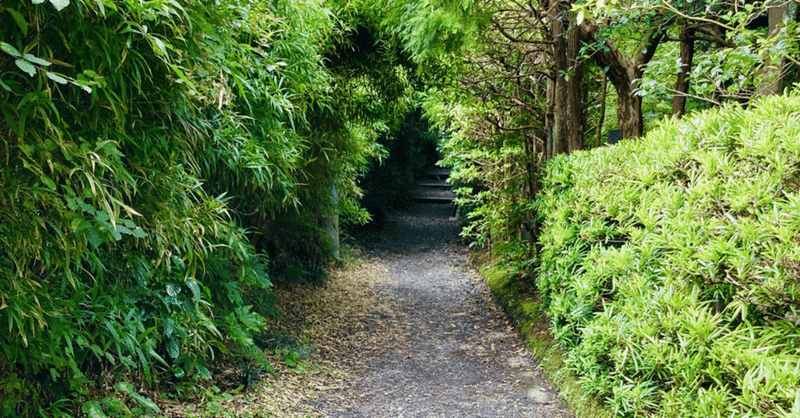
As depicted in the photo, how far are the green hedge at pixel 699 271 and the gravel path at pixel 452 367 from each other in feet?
2.04

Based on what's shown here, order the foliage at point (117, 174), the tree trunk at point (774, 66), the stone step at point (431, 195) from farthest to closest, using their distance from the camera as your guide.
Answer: the stone step at point (431, 195) → the tree trunk at point (774, 66) → the foliage at point (117, 174)

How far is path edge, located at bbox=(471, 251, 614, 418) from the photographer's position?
281cm

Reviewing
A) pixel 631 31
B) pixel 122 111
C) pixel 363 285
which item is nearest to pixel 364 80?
pixel 363 285

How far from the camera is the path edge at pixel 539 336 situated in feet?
9.21

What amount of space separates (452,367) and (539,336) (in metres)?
0.78

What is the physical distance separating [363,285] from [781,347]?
5.81 meters

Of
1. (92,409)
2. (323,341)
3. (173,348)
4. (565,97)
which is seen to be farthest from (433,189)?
(92,409)

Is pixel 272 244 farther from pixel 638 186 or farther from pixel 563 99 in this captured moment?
pixel 638 186

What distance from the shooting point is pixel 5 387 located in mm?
1903

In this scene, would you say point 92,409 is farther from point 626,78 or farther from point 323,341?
point 626,78

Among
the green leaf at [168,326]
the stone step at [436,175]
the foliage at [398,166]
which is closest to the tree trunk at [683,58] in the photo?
the green leaf at [168,326]

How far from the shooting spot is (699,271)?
1928 millimetres

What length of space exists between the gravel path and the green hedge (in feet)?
2.04

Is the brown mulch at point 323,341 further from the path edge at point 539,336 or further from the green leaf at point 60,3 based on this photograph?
the green leaf at point 60,3
